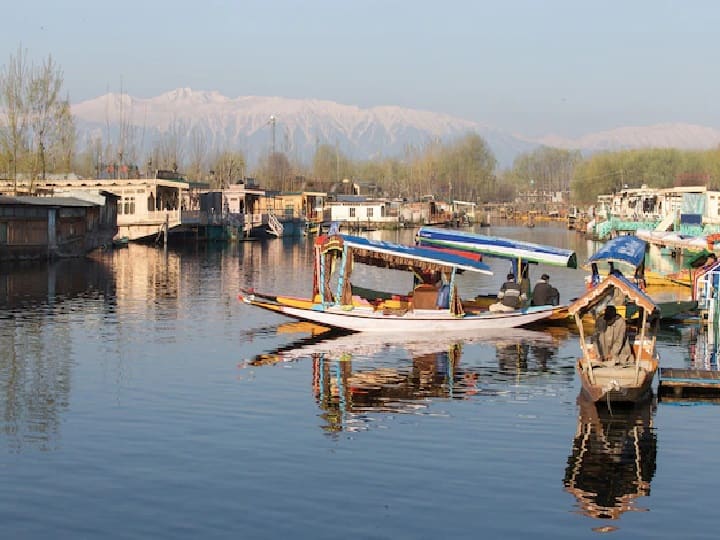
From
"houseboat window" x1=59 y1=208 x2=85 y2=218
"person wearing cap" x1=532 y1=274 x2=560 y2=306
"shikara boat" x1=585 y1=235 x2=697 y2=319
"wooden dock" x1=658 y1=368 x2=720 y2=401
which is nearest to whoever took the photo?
"wooden dock" x1=658 y1=368 x2=720 y2=401

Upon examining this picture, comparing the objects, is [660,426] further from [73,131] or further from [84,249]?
[73,131]

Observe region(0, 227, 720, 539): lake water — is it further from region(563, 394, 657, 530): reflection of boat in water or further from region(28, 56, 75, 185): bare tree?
region(28, 56, 75, 185): bare tree

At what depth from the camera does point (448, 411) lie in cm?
2252

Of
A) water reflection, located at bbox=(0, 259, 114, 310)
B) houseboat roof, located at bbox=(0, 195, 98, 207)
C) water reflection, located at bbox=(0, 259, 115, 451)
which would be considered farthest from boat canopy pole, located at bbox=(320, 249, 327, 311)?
houseboat roof, located at bbox=(0, 195, 98, 207)

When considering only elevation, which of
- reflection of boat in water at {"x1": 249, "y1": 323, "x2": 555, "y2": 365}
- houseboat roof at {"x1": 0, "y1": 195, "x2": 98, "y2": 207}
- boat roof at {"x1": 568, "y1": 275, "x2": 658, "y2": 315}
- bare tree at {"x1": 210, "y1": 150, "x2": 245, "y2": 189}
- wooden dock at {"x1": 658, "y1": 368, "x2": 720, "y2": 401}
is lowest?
reflection of boat in water at {"x1": 249, "y1": 323, "x2": 555, "y2": 365}

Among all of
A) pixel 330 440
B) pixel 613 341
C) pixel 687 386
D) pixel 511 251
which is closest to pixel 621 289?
pixel 613 341

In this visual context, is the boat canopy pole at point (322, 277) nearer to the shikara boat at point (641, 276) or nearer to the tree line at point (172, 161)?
the shikara boat at point (641, 276)

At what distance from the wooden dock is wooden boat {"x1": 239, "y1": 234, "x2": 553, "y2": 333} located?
31.6 ft

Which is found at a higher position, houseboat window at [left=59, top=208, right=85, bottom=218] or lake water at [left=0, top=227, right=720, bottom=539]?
houseboat window at [left=59, top=208, right=85, bottom=218]

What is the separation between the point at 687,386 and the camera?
23.9m

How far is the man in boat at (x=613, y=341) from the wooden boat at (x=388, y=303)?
9829 mm

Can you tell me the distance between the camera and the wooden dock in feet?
78.1

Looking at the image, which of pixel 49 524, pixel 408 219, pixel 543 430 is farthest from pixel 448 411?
pixel 408 219

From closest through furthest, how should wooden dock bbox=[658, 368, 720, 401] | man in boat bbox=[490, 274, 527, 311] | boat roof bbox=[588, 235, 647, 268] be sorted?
wooden dock bbox=[658, 368, 720, 401] → boat roof bbox=[588, 235, 647, 268] → man in boat bbox=[490, 274, 527, 311]
